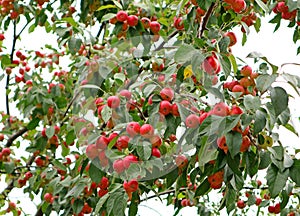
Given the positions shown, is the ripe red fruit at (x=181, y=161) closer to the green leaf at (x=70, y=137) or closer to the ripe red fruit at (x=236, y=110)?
the ripe red fruit at (x=236, y=110)

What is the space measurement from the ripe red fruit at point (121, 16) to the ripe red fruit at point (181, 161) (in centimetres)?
63

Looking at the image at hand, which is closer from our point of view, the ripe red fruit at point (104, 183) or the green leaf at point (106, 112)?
the green leaf at point (106, 112)

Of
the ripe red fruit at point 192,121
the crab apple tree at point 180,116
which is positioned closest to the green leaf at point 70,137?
the crab apple tree at point 180,116

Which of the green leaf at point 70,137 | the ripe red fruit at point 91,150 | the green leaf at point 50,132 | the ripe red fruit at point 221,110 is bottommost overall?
the green leaf at point 50,132

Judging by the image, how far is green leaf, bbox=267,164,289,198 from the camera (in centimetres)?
136

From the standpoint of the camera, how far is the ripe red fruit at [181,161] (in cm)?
155

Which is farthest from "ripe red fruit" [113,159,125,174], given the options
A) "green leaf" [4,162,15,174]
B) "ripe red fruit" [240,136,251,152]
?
"green leaf" [4,162,15,174]

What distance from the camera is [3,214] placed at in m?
3.28

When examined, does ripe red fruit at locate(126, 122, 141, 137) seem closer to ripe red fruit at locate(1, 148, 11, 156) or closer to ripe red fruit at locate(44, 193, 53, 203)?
ripe red fruit at locate(44, 193, 53, 203)

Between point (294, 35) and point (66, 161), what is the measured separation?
137cm

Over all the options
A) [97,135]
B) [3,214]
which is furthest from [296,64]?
[3,214]

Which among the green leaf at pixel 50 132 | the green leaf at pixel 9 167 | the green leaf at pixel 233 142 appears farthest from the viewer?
the green leaf at pixel 9 167

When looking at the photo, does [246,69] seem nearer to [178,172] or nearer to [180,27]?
[178,172]

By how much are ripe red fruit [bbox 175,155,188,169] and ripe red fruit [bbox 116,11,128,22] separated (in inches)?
25.0
